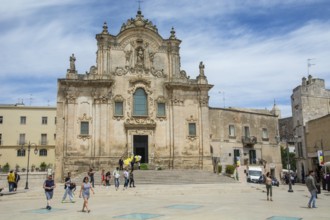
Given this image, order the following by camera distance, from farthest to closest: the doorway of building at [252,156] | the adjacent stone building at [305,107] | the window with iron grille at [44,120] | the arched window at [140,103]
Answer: the window with iron grille at [44,120], the doorway of building at [252,156], the adjacent stone building at [305,107], the arched window at [140,103]

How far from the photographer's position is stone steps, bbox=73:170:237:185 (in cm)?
2972

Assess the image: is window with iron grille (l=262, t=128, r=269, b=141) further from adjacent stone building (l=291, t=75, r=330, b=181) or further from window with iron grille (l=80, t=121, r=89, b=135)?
window with iron grille (l=80, t=121, r=89, b=135)

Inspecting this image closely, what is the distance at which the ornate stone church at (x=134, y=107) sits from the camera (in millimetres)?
34969

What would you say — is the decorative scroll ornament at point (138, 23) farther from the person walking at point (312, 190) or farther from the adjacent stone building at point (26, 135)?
the person walking at point (312, 190)

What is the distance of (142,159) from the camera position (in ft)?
120

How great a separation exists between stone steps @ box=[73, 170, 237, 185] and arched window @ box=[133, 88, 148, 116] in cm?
703

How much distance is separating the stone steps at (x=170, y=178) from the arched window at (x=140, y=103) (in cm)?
703

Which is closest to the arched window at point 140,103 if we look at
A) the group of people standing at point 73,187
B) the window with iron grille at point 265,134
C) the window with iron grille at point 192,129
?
the window with iron grille at point 192,129

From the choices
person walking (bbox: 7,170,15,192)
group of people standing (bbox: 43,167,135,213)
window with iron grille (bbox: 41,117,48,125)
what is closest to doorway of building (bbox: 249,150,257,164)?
group of people standing (bbox: 43,167,135,213)

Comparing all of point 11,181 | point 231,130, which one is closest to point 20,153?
point 11,181

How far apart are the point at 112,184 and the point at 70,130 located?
8.41 meters

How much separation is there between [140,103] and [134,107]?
29.4 inches

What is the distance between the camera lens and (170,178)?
30.5 m

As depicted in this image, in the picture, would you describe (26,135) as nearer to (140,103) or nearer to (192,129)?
(140,103)
